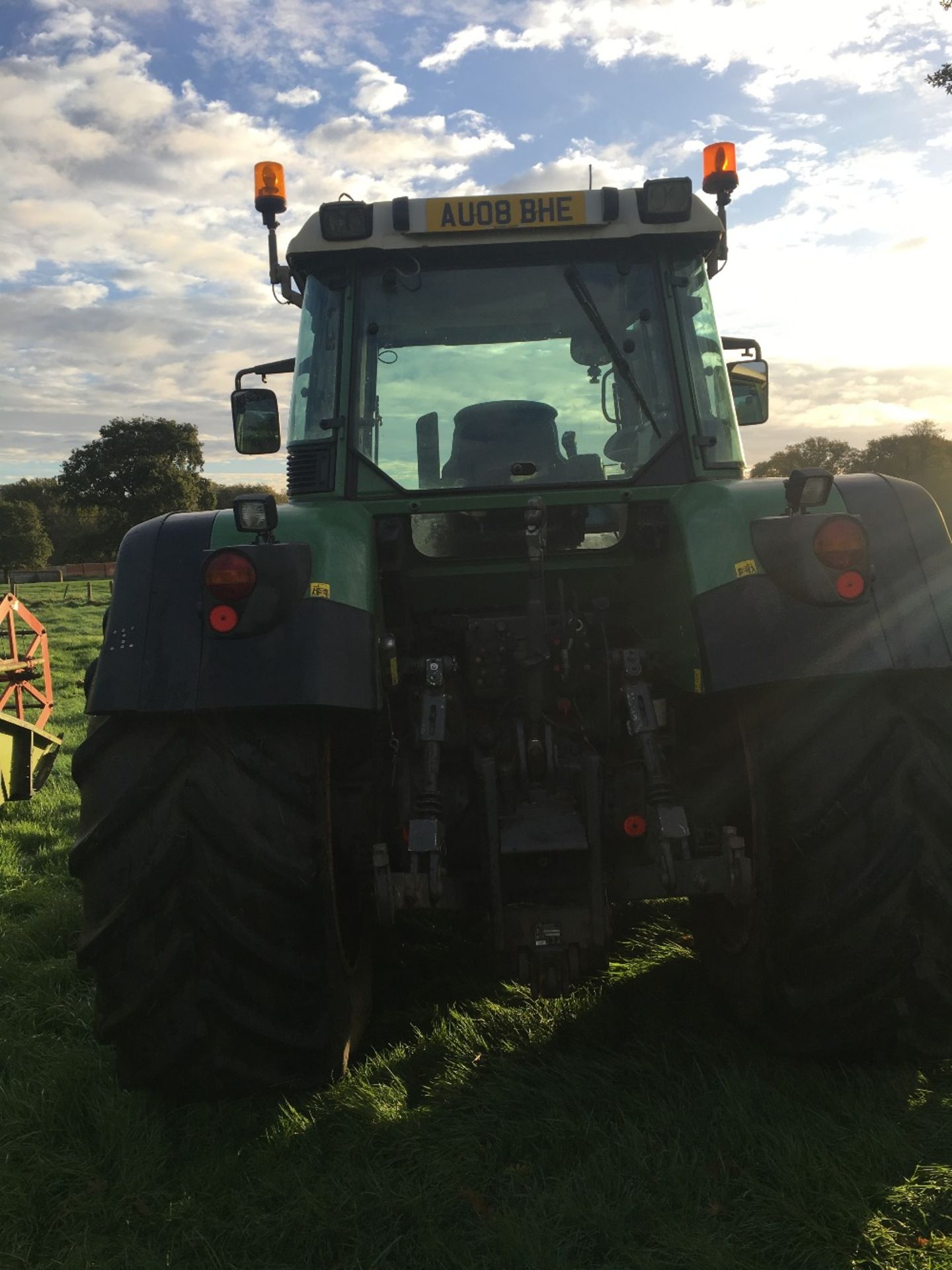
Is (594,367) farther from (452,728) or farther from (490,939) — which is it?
(490,939)

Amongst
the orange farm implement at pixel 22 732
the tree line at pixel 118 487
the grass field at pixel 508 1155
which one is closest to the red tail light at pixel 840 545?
the grass field at pixel 508 1155

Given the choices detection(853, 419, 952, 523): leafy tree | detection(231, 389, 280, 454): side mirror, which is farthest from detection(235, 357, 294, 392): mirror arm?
detection(853, 419, 952, 523): leafy tree

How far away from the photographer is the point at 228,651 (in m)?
2.79

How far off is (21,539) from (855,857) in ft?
205

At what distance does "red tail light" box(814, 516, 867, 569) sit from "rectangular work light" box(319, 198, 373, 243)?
1858 millimetres

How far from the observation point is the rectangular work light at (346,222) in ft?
11.8

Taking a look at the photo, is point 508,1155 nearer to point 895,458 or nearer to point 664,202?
point 664,202

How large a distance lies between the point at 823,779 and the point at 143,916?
6.02 ft

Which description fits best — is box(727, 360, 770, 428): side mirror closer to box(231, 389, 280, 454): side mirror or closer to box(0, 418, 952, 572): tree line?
box(231, 389, 280, 454): side mirror

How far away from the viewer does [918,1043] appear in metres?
2.89

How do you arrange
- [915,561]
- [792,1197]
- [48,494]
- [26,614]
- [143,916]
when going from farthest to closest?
[48,494], [26,614], [915,561], [143,916], [792,1197]

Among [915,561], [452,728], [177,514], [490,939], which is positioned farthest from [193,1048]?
[915,561]

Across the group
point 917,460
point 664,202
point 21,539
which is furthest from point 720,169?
point 21,539

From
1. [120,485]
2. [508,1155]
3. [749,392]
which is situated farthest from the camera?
[120,485]
